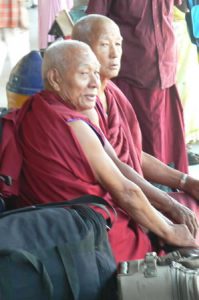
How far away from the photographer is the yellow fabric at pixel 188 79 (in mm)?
4336

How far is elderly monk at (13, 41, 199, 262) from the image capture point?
185 centimetres

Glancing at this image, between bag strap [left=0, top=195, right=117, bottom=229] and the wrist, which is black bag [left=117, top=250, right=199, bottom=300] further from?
the wrist

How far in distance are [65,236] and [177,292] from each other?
31 centimetres

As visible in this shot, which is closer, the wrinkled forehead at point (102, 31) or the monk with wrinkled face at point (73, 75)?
the monk with wrinkled face at point (73, 75)

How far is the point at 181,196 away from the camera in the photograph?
237 centimetres

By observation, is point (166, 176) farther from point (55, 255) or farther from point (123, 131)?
point (55, 255)

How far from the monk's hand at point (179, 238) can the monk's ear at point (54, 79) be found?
0.58 meters

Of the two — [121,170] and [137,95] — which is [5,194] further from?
[137,95]

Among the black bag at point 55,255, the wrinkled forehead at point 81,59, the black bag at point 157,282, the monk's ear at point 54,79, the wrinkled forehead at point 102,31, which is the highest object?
the wrinkled forehead at point 102,31

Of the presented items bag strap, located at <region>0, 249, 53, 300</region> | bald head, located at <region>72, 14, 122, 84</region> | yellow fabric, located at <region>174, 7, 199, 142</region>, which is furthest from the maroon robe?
yellow fabric, located at <region>174, 7, 199, 142</region>

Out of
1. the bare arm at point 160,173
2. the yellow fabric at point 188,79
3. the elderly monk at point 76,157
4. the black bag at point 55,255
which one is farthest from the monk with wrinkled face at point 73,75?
the yellow fabric at point 188,79

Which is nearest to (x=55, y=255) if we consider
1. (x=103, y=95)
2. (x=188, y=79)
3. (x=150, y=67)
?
(x=103, y=95)

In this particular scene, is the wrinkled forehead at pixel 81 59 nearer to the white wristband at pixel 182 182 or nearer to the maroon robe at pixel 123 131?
the maroon robe at pixel 123 131

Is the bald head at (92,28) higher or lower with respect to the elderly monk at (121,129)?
higher
